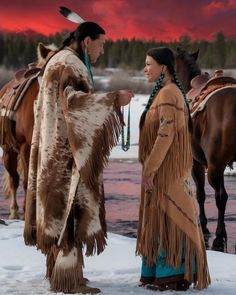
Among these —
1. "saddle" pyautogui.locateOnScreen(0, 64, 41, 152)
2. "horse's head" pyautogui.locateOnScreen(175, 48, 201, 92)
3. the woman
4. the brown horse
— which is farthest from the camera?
"horse's head" pyautogui.locateOnScreen(175, 48, 201, 92)

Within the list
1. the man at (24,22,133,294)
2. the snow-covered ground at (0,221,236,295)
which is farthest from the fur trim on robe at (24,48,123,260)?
the snow-covered ground at (0,221,236,295)

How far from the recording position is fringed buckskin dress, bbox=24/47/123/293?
13.5 ft

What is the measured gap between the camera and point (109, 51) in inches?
2151

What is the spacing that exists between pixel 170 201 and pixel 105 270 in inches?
44.2

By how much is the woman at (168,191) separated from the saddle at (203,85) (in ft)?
10.9

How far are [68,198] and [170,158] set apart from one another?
2.31 feet

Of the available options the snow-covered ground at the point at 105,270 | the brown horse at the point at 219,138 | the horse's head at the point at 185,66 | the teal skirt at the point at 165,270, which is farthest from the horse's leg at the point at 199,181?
the teal skirt at the point at 165,270

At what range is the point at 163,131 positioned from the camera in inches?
166

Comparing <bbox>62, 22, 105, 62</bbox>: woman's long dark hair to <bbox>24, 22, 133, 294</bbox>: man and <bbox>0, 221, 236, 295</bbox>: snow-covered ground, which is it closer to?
<bbox>24, 22, 133, 294</bbox>: man

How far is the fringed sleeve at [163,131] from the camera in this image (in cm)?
421

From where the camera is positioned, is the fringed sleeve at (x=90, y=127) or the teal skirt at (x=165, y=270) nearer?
the fringed sleeve at (x=90, y=127)

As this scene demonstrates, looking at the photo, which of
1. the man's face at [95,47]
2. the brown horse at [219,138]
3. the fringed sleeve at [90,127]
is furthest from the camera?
the brown horse at [219,138]

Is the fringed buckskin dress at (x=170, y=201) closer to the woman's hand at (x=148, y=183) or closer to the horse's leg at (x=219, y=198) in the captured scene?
the woman's hand at (x=148, y=183)

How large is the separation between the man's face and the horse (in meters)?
2.44
